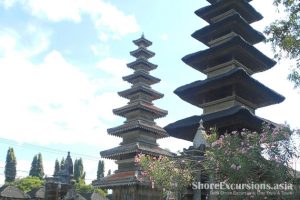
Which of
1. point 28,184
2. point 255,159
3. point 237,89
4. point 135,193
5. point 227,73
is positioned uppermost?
point 227,73

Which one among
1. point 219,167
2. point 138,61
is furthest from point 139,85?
point 219,167

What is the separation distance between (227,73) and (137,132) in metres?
20.0

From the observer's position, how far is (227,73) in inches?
969

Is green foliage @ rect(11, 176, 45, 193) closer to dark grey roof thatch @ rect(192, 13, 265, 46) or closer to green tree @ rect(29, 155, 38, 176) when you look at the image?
green tree @ rect(29, 155, 38, 176)

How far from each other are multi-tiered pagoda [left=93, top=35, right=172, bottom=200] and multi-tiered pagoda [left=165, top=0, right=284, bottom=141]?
1194 cm

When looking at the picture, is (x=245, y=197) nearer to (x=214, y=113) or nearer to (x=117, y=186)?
(x=214, y=113)

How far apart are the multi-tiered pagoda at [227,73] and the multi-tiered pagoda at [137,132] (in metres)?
11.9

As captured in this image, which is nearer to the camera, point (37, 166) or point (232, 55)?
point (232, 55)

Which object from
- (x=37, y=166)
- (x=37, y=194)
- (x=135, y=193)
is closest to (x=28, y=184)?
(x=37, y=194)

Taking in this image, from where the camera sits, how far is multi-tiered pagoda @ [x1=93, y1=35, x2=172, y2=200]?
37.8m

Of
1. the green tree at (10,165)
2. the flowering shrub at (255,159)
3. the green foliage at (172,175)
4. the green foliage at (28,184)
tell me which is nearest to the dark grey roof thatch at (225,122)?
the green foliage at (172,175)

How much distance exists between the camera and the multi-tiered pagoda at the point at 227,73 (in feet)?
79.2

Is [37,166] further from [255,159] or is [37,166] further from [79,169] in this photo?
[255,159]

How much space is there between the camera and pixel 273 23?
16.9 meters
